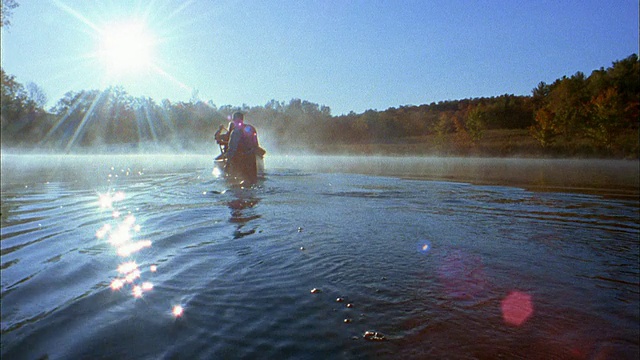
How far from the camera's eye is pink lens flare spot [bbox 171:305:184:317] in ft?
10.4

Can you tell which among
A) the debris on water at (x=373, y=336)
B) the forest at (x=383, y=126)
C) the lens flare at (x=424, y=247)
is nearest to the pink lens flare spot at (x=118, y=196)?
the lens flare at (x=424, y=247)

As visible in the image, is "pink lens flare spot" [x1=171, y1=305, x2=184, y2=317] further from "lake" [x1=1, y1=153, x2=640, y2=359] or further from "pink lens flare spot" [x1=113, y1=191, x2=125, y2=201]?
"pink lens flare spot" [x1=113, y1=191, x2=125, y2=201]

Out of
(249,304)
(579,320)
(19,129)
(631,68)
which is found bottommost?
(579,320)

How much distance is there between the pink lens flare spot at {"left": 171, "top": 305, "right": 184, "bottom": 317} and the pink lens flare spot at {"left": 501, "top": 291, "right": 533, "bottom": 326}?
9.02 ft

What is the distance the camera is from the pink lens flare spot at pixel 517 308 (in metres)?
3.22

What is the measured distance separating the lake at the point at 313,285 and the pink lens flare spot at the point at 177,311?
0.02 metres

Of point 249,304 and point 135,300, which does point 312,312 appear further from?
point 135,300

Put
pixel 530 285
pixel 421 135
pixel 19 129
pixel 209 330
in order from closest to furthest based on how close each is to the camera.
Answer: pixel 209 330 < pixel 530 285 < pixel 19 129 < pixel 421 135

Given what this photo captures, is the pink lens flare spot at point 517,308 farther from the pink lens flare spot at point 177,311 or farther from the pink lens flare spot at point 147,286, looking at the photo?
the pink lens flare spot at point 147,286

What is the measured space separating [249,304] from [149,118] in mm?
124308

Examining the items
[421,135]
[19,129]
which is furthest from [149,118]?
[421,135]

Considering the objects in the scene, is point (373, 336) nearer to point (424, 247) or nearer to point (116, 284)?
point (116, 284)

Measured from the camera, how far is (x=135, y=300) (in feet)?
11.3

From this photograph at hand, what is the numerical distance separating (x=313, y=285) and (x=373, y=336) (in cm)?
118
